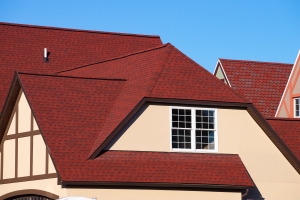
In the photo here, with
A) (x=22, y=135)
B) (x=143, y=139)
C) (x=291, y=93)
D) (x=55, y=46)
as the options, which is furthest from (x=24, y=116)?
(x=291, y=93)

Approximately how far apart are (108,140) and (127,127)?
0.96m

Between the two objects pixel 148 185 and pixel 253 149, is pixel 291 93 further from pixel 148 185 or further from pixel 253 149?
pixel 148 185

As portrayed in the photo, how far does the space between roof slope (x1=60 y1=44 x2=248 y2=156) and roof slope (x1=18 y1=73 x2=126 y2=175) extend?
1.39 ft

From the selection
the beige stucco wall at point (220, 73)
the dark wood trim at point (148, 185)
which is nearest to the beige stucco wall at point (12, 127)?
the dark wood trim at point (148, 185)

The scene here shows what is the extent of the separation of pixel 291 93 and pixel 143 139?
42.1ft

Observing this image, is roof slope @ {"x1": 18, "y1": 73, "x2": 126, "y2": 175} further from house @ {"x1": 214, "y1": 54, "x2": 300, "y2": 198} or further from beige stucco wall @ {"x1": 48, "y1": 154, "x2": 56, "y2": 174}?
house @ {"x1": 214, "y1": 54, "x2": 300, "y2": 198}

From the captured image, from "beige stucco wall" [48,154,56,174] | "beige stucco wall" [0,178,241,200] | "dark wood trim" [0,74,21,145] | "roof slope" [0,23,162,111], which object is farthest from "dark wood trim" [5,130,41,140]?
"roof slope" [0,23,162,111]

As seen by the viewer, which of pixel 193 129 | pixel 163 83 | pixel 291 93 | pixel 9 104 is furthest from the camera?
pixel 291 93

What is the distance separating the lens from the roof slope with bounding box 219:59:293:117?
1532 inches

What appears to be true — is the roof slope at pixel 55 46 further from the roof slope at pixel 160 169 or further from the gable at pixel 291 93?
the roof slope at pixel 160 169

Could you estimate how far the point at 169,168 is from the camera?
2712 cm

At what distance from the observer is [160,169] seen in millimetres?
26953

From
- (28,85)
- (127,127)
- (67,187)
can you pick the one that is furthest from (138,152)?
(28,85)

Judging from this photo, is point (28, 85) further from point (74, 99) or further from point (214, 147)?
point (214, 147)
